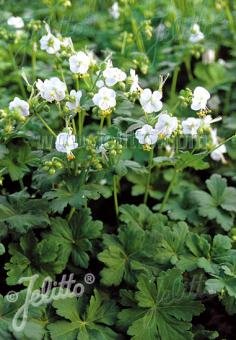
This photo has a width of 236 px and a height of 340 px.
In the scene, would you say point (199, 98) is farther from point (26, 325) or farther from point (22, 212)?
point (26, 325)

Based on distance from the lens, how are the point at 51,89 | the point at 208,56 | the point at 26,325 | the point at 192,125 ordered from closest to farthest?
the point at 26,325
the point at 51,89
the point at 192,125
the point at 208,56

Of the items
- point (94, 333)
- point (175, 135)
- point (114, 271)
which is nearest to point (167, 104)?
point (175, 135)

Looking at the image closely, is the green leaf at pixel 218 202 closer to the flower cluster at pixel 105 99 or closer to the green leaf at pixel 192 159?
the green leaf at pixel 192 159

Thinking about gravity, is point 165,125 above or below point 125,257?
above

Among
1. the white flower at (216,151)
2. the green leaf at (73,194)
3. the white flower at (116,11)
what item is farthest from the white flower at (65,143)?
the white flower at (116,11)

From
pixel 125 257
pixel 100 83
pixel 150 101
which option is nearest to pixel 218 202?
pixel 125 257

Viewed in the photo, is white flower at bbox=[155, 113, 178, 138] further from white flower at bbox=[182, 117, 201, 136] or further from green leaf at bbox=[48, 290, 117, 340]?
green leaf at bbox=[48, 290, 117, 340]
